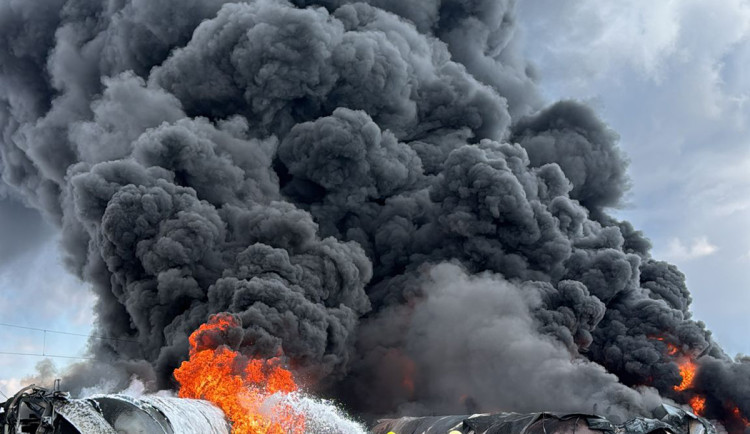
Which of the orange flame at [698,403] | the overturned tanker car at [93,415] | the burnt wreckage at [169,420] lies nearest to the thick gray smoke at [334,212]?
the orange flame at [698,403]

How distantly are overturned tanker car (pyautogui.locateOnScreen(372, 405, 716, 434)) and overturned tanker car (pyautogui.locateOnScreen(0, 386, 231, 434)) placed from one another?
10.6m

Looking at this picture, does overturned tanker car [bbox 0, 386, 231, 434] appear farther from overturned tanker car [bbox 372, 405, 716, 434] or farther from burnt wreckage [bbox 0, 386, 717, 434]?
overturned tanker car [bbox 372, 405, 716, 434]

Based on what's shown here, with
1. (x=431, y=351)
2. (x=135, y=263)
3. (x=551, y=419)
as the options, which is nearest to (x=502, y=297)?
(x=431, y=351)

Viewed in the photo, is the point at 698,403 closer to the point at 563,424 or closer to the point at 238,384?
the point at 238,384

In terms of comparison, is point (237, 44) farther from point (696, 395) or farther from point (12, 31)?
point (696, 395)

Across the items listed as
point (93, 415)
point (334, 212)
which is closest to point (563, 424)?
point (93, 415)

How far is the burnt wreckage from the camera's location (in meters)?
21.8

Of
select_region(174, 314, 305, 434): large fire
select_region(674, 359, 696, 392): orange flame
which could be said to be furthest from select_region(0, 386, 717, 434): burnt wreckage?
select_region(674, 359, 696, 392): orange flame

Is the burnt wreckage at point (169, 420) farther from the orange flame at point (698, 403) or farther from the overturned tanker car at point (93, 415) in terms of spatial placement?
the orange flame at point (698, 403)

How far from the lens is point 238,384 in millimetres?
43500

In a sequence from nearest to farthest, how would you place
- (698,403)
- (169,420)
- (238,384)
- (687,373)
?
(169,420)
(238,384)
(698,403)
(687,373)

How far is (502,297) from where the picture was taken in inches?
2547

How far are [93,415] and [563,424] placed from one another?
17433 mm

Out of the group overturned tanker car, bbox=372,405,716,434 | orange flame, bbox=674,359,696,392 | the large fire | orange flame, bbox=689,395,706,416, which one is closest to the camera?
overturned tanker car, bbox=372,405,716,434
